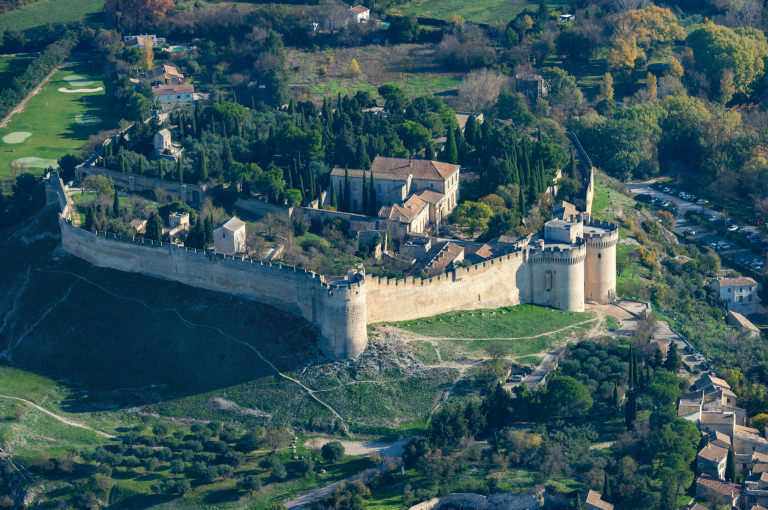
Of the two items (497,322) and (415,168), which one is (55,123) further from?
(497,322)

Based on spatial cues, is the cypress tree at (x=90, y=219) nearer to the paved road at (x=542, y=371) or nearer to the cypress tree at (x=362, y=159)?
the cypress tree at (x=362, y=159)

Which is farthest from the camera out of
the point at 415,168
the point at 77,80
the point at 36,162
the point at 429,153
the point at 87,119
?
the point at 77,80

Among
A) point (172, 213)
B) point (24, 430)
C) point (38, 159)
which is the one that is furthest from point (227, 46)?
point (24, 430)

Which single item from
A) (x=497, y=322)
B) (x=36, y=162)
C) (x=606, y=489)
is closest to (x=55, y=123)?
(x=36, y=162)

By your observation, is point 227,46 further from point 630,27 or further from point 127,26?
point 630,27

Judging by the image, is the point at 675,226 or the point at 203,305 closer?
the point at 203,305

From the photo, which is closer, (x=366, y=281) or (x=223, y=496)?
(x=223, y=496)

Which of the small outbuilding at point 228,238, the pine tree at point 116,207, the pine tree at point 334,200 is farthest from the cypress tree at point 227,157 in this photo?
the small outbuilding at point 228,238
